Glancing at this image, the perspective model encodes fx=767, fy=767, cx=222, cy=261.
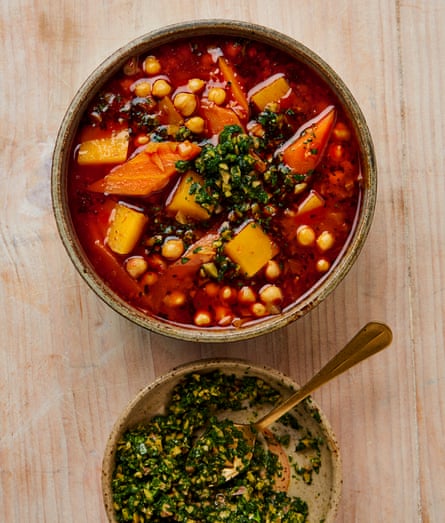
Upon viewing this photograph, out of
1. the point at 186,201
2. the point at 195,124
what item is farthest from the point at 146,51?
the point at 186,201

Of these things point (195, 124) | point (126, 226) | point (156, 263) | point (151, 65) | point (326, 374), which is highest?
point (151, 65)

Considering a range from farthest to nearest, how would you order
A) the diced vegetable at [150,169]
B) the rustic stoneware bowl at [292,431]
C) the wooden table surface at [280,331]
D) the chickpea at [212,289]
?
the wooden table surface at [280,331] < the rustic stoneware bowl at [292,431] < the chickpea at [212,289] < the diced vegetable at [150,169]

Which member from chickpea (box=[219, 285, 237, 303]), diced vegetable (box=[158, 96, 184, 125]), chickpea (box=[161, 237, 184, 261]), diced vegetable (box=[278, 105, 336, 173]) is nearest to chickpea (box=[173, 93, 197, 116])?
diced vegetable (box=[158, 96, 184, 125])

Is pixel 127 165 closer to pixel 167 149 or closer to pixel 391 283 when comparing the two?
pixel 167 149

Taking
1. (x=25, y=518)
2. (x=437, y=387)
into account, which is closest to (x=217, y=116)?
(x=437, y=387)

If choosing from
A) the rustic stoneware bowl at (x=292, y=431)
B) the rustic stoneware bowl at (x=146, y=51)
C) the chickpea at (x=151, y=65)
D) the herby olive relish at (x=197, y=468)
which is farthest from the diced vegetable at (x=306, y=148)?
the herby olive relish at (x=197, y=468)

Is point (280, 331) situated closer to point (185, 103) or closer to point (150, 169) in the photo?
point (150, 169)

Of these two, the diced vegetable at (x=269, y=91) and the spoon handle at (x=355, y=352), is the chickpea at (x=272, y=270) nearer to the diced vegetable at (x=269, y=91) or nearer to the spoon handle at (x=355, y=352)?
the spoon handle at (x=355, y=352)
